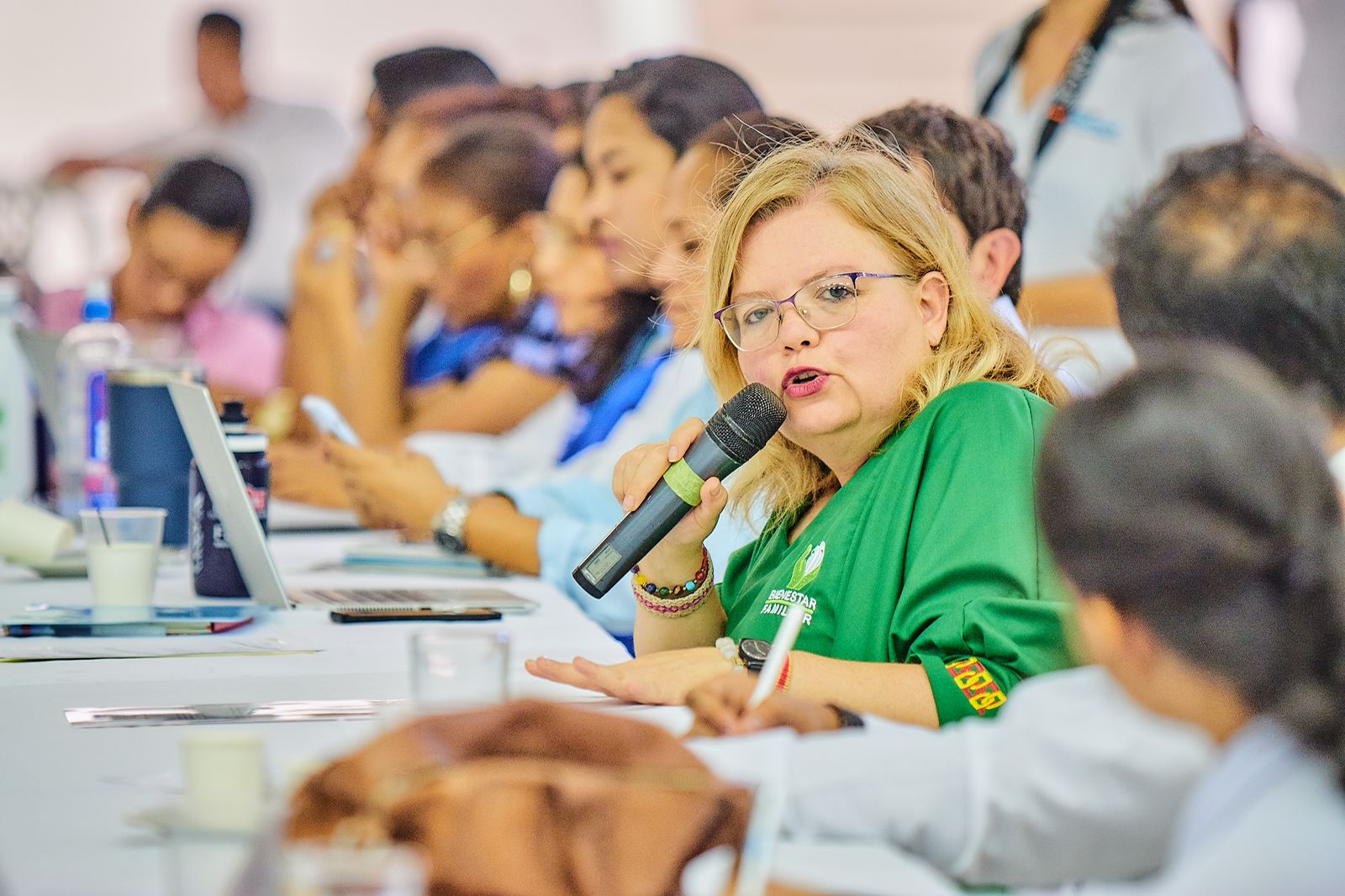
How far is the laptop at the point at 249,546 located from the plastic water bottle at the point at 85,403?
30.0 inches

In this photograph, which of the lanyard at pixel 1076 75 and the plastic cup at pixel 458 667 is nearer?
the plastic cup at pixel 458 667

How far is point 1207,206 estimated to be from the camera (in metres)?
1.46

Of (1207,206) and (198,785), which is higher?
(1207,206)

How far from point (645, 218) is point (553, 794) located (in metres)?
1.90

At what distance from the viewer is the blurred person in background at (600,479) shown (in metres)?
2.07

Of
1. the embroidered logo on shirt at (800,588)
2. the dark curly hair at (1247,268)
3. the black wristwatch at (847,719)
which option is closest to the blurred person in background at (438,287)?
the embroidered logo on shirt at (800,588)

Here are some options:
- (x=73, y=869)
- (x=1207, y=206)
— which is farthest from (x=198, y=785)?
(x=1207, y=206)

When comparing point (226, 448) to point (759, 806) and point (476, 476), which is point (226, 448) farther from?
point (476, 476)

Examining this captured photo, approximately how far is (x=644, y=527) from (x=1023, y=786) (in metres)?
0.65

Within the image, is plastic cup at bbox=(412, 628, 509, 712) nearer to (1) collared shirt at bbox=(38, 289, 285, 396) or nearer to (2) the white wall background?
(1) collared shirt at bbox=(38, 289, 285, 396)

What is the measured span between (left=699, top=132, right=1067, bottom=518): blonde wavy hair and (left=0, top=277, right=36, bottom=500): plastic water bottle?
1497 mm

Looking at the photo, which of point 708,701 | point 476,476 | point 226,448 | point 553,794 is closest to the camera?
point 553,794

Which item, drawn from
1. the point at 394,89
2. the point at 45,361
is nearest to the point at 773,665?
the point at 45,361

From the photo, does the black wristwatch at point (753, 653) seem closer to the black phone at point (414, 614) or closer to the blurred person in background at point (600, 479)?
the black phone at point (414, 614)
